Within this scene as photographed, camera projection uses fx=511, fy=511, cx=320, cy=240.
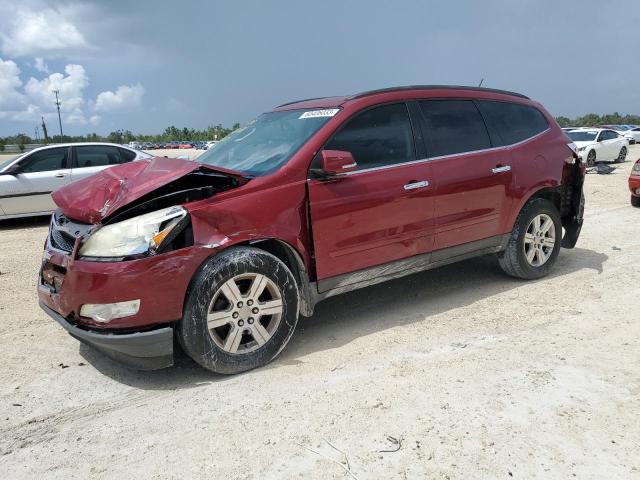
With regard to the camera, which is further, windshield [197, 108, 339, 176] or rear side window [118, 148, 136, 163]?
rear side window [118, 148, 136, 163]

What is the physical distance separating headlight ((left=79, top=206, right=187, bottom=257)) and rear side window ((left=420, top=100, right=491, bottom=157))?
229 centimetres

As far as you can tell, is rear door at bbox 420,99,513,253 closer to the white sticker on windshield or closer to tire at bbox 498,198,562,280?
tire at bbox 498,198,562,280

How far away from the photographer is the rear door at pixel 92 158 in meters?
9.63

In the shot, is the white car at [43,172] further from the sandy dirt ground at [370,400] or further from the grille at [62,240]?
the grille at [62,240]

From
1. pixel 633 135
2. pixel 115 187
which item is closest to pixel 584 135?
pixel 115 187

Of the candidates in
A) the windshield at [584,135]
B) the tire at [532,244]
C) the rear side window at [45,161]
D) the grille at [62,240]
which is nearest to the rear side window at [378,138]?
the tire at [532,244]

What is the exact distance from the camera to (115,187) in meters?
3.42

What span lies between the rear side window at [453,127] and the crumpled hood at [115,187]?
6.27 feet

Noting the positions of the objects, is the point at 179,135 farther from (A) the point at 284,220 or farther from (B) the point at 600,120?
(A) the point at 284,220

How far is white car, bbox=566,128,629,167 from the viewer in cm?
1970

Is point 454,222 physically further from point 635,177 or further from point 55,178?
point 55,178

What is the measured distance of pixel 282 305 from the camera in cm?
351

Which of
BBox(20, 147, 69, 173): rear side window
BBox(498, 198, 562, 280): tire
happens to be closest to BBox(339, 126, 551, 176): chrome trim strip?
BBox(498, 198, 562, 280): tire

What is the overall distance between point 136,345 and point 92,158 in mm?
7754
